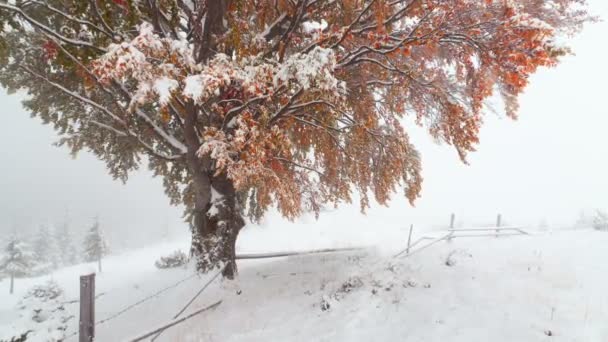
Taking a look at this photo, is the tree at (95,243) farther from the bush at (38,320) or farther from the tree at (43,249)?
the bush at (38,320)

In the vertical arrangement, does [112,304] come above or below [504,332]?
below

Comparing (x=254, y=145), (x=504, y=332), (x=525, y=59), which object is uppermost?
(x=525, y=59)

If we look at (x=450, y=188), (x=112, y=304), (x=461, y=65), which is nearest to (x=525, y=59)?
(x=461, y=65)

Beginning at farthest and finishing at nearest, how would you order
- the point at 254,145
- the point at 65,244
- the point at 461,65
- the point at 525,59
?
the point at 65,244 → the point at 461,65 → the point at 254,145 → the point at 525,59

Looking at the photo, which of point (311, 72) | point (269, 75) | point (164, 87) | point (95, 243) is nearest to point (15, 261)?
point (95, 243)

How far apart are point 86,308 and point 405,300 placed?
469cm

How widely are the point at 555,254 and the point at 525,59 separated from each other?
493 centimetres

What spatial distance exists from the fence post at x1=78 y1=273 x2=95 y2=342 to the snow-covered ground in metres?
0.89

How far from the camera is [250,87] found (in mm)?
4734

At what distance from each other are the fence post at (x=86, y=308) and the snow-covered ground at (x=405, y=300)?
0.89m

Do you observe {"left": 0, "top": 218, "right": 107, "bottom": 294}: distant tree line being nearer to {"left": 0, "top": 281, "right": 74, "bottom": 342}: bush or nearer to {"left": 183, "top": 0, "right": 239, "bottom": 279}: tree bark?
{"left": 0, "top": 281, "right": 74, "bottom": 342}: bush

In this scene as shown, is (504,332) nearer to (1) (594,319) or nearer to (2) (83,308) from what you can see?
(1) (594,319)

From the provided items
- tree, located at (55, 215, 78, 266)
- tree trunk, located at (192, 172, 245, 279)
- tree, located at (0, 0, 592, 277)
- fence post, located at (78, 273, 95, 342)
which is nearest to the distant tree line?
tree, located at (55, 215, 78, 266)

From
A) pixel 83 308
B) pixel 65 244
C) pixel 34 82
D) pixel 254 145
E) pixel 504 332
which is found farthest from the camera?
pixel 65 244
